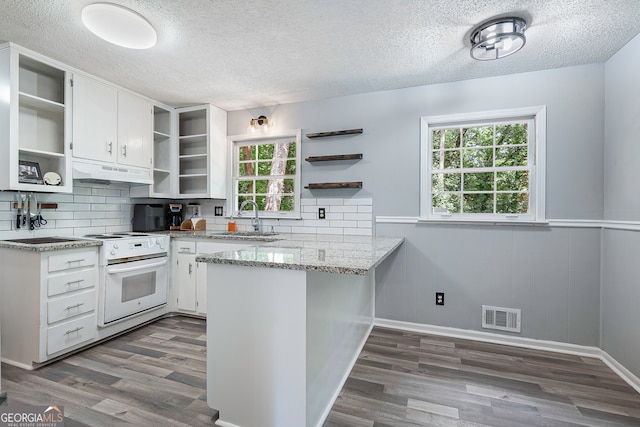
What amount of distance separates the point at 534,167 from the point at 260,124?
2.70 metres

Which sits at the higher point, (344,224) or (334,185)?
(334,185)

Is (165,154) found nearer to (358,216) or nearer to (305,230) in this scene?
(305,230)

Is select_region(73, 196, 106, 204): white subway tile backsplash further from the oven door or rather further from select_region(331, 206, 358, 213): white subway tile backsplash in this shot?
select_region(331, 206, 358, 213): white subway tile backsplash

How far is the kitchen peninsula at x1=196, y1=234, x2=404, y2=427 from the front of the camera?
1392mm

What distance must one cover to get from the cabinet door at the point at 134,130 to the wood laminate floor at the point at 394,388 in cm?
176

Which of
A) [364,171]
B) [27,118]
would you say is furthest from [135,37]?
[364,171]

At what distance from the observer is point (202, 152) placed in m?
3.70

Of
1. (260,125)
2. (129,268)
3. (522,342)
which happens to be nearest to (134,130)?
(260,125)


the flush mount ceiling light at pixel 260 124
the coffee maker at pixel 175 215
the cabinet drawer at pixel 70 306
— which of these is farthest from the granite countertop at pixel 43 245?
the flush mount ceiling light at pixel 260 124

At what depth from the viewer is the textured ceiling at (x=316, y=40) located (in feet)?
5.83

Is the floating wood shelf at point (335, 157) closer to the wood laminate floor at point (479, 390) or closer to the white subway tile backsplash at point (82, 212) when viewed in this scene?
the wood laminate floor at point (479, 390)

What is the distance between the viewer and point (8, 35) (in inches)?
81.4

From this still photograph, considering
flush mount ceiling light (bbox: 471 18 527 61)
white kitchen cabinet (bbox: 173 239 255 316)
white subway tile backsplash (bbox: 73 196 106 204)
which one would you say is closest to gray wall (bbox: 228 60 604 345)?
flush mount ceiling light (bbox: 471 18 527 61)

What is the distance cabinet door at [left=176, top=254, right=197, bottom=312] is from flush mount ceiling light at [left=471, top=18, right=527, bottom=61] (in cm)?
304
